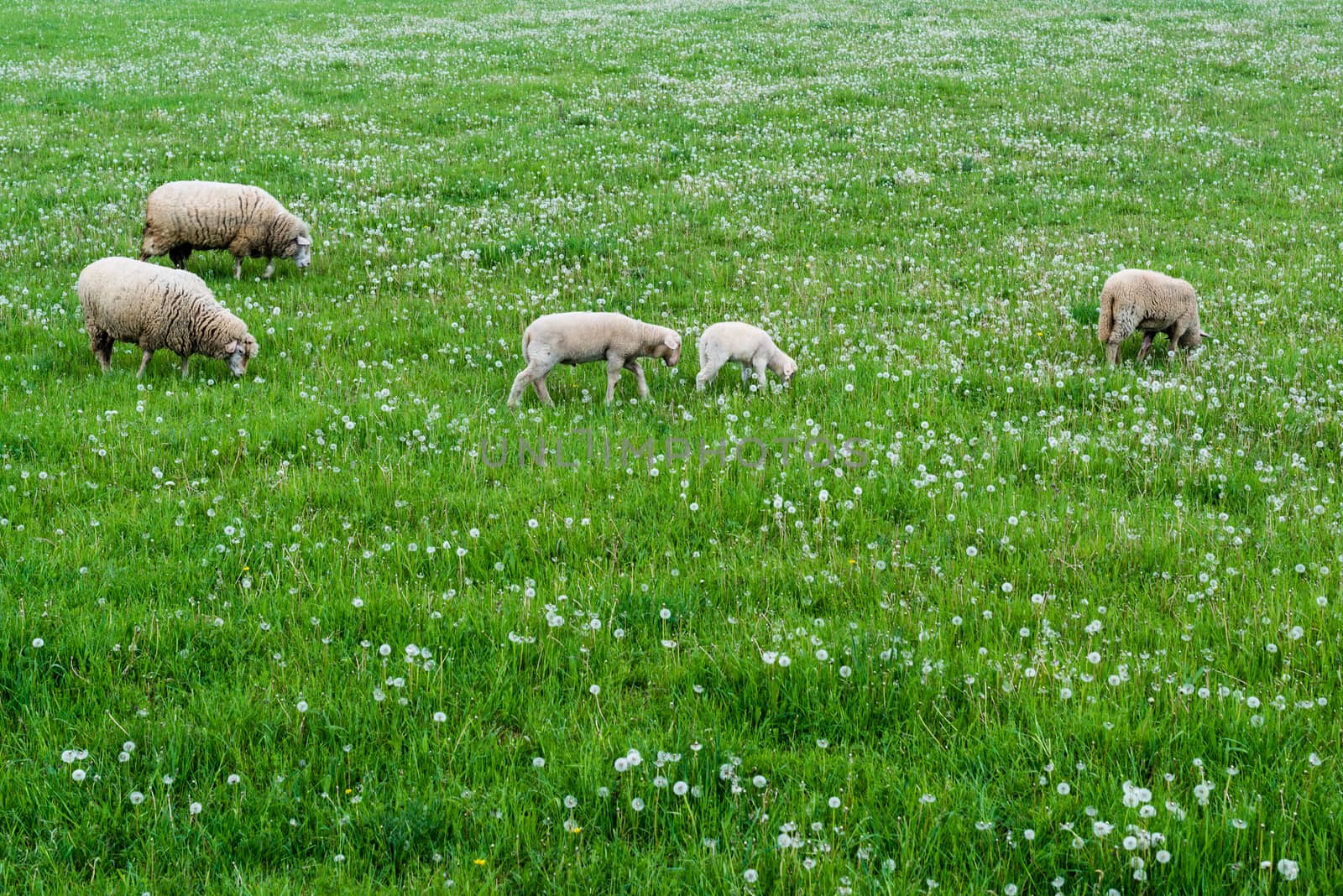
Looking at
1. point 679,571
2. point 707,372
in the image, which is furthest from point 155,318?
point 679,571

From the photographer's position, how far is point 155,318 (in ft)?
31.7

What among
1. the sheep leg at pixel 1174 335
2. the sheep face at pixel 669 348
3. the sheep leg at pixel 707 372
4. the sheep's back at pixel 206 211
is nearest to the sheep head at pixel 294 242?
the sheep's back at pixel 206 211

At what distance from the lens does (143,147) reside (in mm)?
20188

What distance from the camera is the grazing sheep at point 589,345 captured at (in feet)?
30.1

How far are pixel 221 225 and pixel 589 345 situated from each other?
7.43m

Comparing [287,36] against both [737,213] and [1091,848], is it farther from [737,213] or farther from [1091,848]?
[1091,848]

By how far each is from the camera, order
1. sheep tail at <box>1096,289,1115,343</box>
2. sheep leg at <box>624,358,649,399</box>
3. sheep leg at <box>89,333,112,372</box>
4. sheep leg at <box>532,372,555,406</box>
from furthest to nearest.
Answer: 1. sheep tail at <box>1096,289,1115,343</box>
2. sheep leg at <box>89,333,112,372</box>
3. sheep leg at <box>624,358,649,399</box>
4. sheep leg at <box>532,372,555,406</box>

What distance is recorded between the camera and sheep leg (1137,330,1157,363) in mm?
10783

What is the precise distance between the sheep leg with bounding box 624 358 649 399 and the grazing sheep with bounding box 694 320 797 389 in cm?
52

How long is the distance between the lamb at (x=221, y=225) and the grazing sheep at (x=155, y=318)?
12.8 feet

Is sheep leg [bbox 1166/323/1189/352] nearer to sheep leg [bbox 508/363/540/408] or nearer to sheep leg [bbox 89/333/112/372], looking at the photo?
sheep leg [bbox 508/363/540/408]

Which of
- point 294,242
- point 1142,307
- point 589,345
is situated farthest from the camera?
point 294,242

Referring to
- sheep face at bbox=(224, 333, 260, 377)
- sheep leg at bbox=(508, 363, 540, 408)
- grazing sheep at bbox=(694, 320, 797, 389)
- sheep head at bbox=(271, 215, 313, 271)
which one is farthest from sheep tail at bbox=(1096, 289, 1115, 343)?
sheep head at bbox=(271, 215, 313, 271)

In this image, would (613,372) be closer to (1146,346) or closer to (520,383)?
(520,383)
